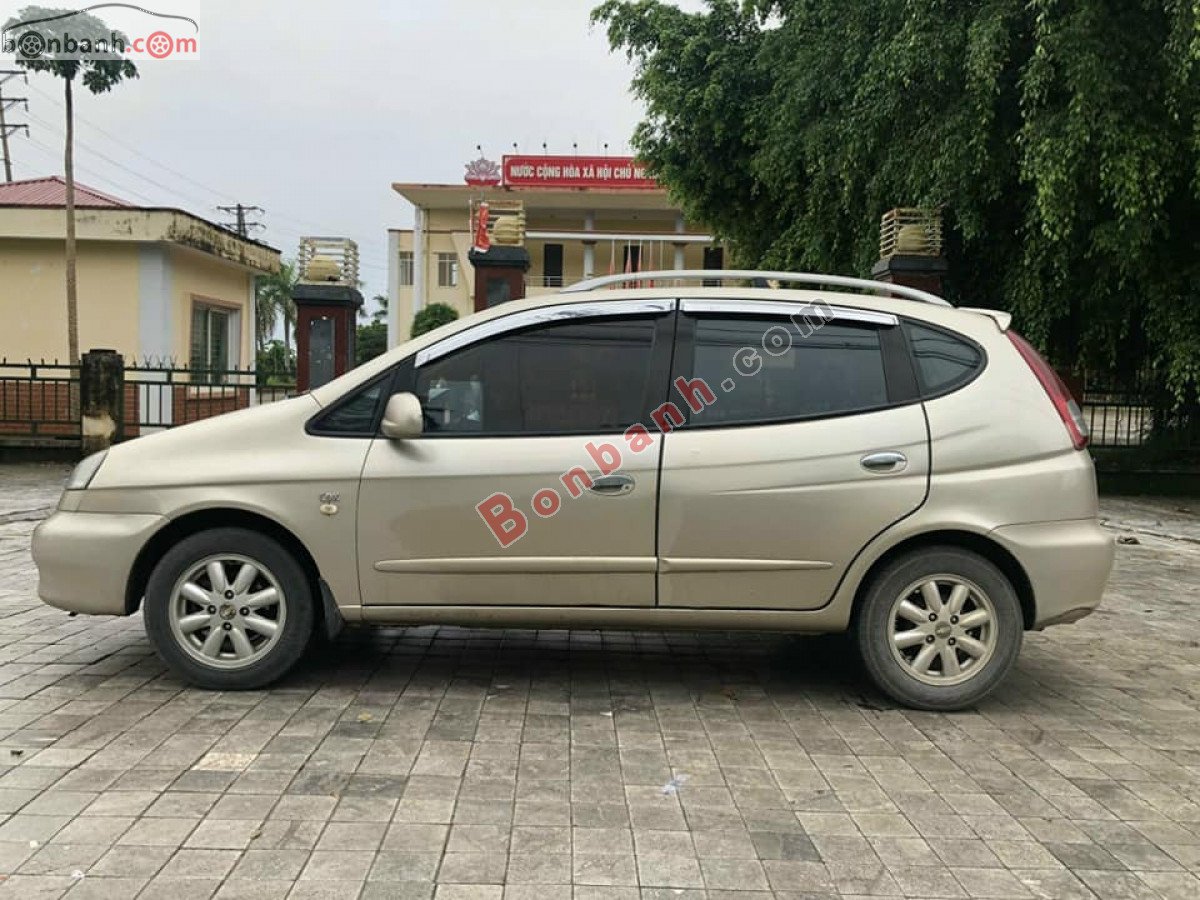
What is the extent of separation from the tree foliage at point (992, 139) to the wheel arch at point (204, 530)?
8787 mm

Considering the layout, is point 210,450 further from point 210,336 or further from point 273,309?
point 273,309

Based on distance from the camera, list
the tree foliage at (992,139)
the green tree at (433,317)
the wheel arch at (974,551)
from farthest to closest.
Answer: the green tree at (433,317) → the tree foliage at (992,139) → the wheel arch at (974,551)

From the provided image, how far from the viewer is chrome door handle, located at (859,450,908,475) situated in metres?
4.00

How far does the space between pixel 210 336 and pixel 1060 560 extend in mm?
18613

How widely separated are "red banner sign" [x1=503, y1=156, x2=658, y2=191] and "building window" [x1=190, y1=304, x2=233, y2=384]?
74.9 ft

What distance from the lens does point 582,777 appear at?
3371 millimetres

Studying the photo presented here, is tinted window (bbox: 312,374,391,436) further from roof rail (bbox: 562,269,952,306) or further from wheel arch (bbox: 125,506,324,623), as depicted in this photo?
roof rail (bbox: 562,269,952,306)

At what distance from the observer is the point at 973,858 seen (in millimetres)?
2863

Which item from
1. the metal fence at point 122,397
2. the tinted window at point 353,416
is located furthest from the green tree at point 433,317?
the tinted window at point 353,416

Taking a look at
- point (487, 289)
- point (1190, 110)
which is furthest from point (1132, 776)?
point (487, 289)

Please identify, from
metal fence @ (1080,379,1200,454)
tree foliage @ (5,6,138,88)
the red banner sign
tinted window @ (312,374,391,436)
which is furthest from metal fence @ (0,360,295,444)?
the red banner sign

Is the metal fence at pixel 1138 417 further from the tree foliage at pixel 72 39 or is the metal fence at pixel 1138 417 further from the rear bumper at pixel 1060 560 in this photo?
the tree foliage at pixel 72 39

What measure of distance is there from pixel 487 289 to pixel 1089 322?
25.7 ft

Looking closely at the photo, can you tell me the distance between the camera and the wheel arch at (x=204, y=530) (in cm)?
411
